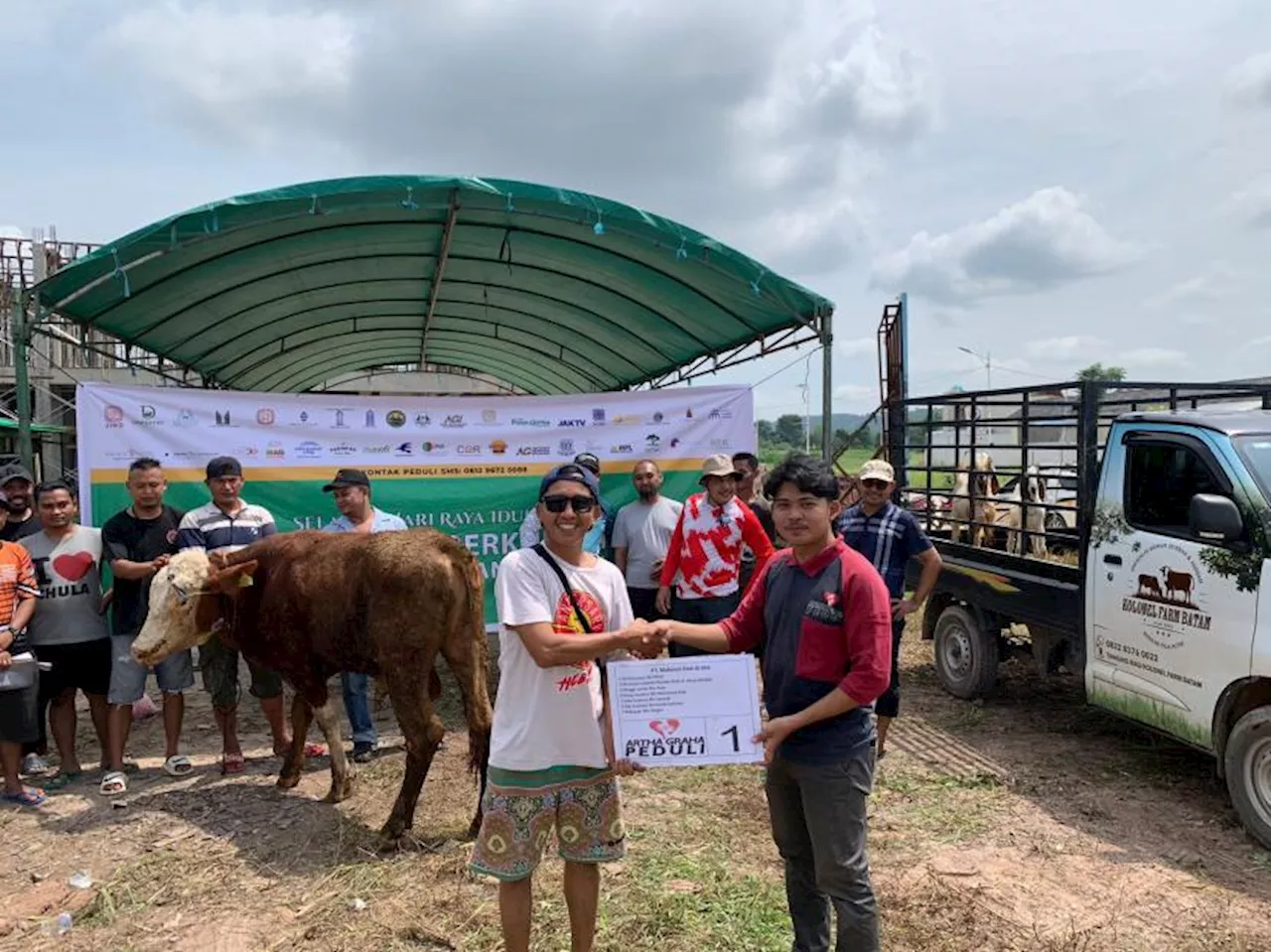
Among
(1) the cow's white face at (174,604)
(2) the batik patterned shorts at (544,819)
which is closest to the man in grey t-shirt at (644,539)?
(1) the cow's white face at (174,604)

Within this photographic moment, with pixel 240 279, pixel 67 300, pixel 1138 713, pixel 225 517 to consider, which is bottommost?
pixel 1138 713

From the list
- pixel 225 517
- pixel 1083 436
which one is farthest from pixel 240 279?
pixel 1083 436

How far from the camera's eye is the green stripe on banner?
21.9ft

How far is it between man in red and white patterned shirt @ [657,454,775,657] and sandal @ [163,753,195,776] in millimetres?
3024

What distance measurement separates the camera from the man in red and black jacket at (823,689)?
2.51 metres

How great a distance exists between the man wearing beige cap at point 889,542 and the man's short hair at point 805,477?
2.38 meters

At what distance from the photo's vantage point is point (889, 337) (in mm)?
11539

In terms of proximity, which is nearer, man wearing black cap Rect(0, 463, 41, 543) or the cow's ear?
the cow's ear

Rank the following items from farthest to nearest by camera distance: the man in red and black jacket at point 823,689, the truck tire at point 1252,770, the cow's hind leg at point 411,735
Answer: the cow's hind leg at point 411,735
the truck tire at point 1252,770
the man in red and black jacket at point 823,689

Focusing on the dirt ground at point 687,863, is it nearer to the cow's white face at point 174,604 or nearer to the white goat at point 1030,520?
the cow's white face at point 174,604

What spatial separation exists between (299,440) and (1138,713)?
591cm

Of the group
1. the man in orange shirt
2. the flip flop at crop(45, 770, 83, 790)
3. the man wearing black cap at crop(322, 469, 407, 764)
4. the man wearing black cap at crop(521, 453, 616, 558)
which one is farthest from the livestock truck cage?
the flip flop at crop(45, 770, 83, 790)

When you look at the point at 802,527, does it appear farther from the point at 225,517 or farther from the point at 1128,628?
the point at 225,517

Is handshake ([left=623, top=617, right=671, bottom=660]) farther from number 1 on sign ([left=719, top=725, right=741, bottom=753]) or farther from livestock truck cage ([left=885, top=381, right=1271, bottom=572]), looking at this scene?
livestock truck cage ([left=885, top=381, right=1271, bottom=572])
